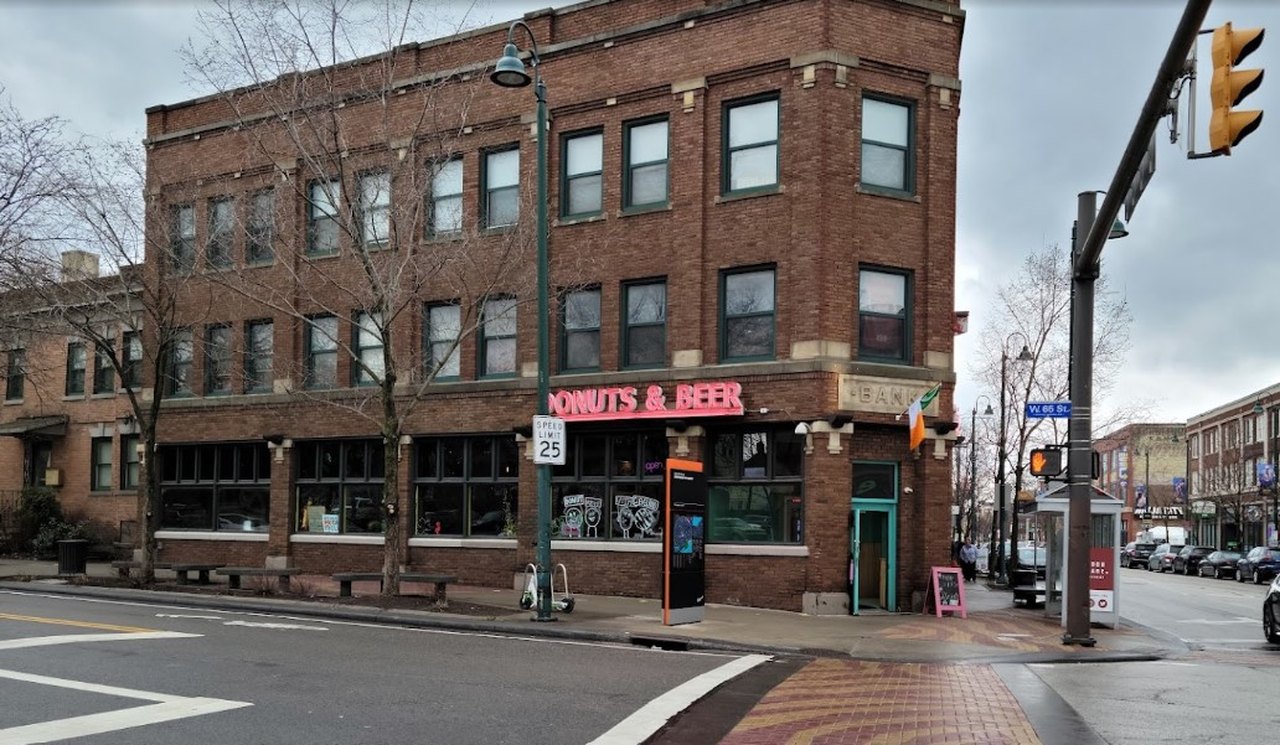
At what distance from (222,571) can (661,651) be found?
11.6 meters

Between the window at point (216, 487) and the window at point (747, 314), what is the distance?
42.5 ft

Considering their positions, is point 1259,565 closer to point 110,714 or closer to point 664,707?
point 664,707

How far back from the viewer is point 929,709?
10406 mm

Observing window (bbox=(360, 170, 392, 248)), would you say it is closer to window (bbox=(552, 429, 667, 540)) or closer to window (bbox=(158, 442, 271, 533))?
window (bbox=(552, 429, 667, 540))

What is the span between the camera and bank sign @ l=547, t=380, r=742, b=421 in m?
21.0

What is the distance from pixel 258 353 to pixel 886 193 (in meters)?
16.0

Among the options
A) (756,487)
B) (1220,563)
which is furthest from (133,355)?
(1220,563)

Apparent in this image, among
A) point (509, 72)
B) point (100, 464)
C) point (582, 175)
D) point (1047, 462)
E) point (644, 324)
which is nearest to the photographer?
point (509, 72)

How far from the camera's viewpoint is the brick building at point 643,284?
20672mm

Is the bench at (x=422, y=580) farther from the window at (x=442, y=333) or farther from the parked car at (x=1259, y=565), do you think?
the parked car at (x=1259, y=565)

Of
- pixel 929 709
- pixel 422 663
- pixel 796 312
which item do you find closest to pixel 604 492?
pixel 796 312

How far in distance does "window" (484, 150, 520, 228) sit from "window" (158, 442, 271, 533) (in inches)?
353

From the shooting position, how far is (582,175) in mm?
23703

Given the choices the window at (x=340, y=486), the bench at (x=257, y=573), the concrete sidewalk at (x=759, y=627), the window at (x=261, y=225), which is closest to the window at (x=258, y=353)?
the window at (x=261, y=225)
